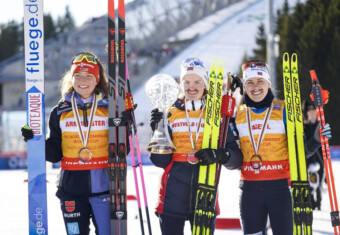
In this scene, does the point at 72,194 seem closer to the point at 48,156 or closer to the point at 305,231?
the point at 48,156

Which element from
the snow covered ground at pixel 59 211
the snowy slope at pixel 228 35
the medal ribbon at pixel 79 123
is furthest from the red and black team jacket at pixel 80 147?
the snowy slope at pixel 228 35

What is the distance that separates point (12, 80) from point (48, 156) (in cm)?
4277

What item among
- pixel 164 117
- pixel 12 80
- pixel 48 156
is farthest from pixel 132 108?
pixel 12 80

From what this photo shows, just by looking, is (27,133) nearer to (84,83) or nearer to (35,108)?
(35,108)

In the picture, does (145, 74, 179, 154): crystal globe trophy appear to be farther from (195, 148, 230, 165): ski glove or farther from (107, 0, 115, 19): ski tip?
(107, 0, 115, 19): ski tip

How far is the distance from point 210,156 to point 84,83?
1.07 m

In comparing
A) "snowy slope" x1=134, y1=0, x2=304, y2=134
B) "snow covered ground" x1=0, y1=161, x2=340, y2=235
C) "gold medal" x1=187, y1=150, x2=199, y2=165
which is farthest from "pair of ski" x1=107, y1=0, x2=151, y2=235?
"snowy slope" x1=134, y1=0, x2=304, y2=134

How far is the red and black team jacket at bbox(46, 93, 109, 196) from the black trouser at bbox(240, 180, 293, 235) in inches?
39.8

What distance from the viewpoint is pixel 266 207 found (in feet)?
13.5

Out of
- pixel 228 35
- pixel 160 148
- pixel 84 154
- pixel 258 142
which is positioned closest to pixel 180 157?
pixel 160 148

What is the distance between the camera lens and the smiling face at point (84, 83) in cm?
420

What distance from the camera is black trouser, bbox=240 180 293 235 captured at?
4.03 meters

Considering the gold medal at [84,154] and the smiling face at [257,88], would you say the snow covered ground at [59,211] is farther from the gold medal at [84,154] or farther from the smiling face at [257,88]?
the smiling face at [257,88]

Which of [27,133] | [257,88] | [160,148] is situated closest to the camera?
[160,148]
